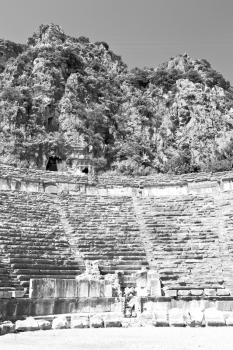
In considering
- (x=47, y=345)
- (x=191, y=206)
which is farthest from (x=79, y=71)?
(x=47, y=345)

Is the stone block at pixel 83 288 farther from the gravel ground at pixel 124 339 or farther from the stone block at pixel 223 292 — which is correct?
the stone block at pixel 223 292

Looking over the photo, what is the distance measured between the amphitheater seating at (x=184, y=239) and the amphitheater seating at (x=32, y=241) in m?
3.08

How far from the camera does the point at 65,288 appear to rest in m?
11.1

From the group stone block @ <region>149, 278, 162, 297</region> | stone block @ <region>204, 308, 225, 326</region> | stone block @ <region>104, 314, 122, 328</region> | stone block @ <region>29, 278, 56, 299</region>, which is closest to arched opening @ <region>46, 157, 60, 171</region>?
stone block @ <region>149, 278, 162, 297</region>

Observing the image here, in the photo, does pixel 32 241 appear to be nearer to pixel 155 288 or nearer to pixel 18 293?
pixel 18 293

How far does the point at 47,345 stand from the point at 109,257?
6.95m

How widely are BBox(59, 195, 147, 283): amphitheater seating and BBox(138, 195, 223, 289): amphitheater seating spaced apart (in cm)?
65

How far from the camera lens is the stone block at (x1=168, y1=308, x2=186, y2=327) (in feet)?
29.3

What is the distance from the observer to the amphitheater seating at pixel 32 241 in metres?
12.0

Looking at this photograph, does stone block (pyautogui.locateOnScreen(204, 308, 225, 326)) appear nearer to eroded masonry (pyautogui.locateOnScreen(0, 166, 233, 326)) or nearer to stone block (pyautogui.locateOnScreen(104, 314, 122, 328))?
eroded masonry (pyautogui.locateOnScreen(0, 166, 233, 326))

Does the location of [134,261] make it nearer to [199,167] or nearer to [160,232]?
[160,232]

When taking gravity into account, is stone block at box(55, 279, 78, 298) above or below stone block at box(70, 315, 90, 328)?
above

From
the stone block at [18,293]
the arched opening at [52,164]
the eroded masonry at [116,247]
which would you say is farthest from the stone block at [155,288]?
the arched opening at [52,164]

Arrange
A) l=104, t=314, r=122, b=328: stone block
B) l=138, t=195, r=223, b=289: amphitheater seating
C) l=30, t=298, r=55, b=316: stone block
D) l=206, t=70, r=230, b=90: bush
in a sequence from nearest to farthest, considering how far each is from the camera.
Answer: l=104, t=314, r=122, b=328: stone block
l=30, t=298, r=55, b=316: stone block
l=138, t=195, r=223, b=289: amphitheater seating
l=206, t=70, r=230, b=90: bush
